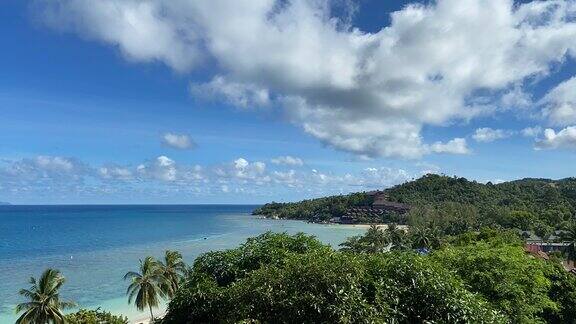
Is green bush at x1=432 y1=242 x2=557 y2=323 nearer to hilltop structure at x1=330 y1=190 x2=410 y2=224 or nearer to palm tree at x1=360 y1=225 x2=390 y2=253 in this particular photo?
palm tree at x1=360 y1=225 x2=390 y2=253

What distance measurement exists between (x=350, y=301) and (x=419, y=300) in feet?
6.08

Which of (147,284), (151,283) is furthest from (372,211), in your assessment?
(147,284)

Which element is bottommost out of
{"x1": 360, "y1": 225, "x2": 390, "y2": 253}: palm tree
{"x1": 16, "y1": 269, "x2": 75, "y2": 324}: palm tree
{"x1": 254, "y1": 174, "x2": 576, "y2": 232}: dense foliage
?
{"x1": 16, "y1": 269, "x2": 75, "y2": 324}: palm tree

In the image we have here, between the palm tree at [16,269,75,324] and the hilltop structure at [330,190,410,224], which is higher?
the hilltop structure at [330,190,410,224]

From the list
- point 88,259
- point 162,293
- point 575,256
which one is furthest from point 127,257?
point 575,256

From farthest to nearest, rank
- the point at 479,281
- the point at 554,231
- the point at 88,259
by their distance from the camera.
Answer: the point at 554,231, the point at 88,259, the point at 479,281

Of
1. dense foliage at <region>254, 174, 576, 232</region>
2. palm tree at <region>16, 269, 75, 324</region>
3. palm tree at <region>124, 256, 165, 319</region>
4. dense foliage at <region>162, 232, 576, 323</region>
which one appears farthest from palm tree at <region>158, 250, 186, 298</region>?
dense foliage at <region>254, 174, 576, 232</region>

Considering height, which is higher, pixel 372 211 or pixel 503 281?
pixel 372 211

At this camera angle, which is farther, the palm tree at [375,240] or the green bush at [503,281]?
the palm tree at [375,240]

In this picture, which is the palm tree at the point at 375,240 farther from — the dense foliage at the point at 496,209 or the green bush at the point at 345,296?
the green bush at the point at 345,296

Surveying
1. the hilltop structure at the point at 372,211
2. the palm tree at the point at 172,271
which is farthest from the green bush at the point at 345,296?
the hilltop structure at the point at 372,211

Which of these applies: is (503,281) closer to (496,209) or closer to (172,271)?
(172,271)

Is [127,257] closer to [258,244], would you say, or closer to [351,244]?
[351,244]

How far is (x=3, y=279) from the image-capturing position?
61.5m
